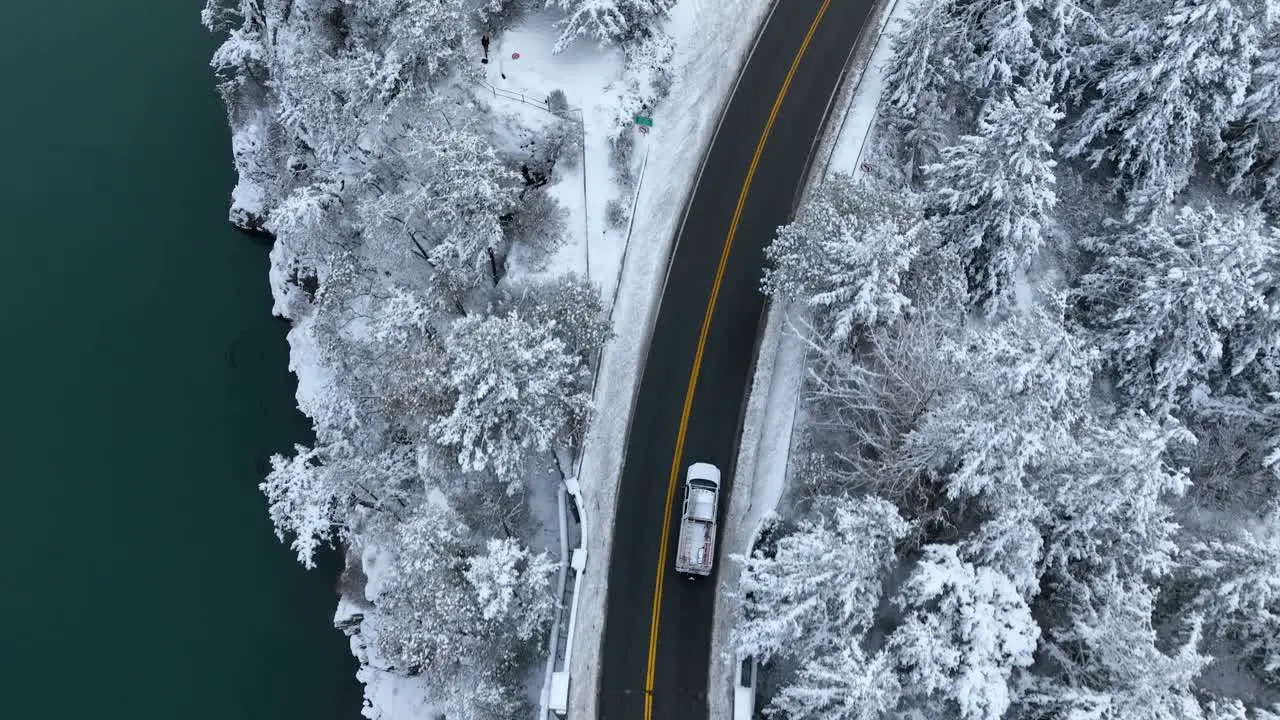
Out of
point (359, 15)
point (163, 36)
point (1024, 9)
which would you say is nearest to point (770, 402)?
point (1024, 9)

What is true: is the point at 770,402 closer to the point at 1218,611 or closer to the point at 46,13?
the point at 1218,611

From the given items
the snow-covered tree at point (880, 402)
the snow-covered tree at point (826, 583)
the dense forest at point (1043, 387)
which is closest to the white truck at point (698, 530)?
the dense forest at point (1043, 387)

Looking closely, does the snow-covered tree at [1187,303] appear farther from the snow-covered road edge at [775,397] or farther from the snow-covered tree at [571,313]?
the snow-covered tree at [571,313]

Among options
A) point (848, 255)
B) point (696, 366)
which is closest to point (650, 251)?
point (696, 366)

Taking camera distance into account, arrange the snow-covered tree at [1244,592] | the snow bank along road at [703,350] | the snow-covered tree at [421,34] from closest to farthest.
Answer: the snow-covered tree at [1244,592] → the snow bank along road at [703,350] → the snow-covered tree at [421,34]

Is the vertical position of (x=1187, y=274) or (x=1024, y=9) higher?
(x=1024, y=9)

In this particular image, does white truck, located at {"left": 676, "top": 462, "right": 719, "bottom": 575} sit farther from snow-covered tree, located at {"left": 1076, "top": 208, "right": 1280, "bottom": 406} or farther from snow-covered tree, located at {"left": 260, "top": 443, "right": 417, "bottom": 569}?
snow-covered tree, located at {"left": 1076, "top": 208, "right": 1280, "bottom": 406}

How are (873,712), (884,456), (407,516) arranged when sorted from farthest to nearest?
1. (407,516)
2. (884,456)
3. (873,712)

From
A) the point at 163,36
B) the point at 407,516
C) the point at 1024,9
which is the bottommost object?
the point at 407,516
